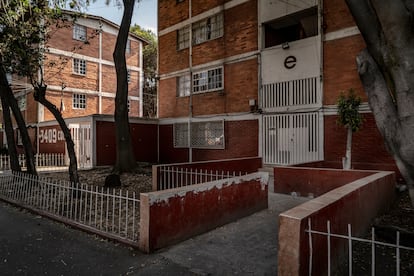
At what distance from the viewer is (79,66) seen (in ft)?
74.1

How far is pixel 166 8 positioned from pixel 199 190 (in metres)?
16.0

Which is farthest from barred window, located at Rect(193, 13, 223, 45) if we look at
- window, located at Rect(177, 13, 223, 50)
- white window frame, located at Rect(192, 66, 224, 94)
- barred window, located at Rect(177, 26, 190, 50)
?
white window frame, located at Rect(192, 66, 224, 94)

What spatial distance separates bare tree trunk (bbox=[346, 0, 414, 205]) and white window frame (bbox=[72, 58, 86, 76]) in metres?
23.4

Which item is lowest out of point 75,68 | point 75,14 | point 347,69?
point 347,69

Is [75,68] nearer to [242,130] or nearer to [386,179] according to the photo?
[242,130]

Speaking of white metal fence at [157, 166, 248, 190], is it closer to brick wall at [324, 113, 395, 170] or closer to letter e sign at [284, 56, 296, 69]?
brick wall at [324, 113, 395, 170]

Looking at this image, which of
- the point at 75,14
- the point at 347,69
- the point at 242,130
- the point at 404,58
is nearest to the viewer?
the point at 404,58

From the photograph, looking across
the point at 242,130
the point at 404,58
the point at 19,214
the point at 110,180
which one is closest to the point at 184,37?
the point at 242,130

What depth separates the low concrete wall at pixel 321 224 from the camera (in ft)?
9.08

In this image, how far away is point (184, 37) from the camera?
16.6 meters

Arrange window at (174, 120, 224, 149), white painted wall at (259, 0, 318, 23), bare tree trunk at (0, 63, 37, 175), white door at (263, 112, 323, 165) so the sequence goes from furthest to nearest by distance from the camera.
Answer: window at (174, 120, 224, 149) → white painted wall at (259, 0, 318, 23) → white door at (263, 112, 323, 165) → bare tree trunk at (0, 63, 37, 175)

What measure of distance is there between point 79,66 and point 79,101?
284cm

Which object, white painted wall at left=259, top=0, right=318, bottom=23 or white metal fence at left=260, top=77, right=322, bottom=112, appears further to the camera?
white painted wall at left=259, top=0, right=318, bottom=23

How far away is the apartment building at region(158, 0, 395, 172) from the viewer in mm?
10602
